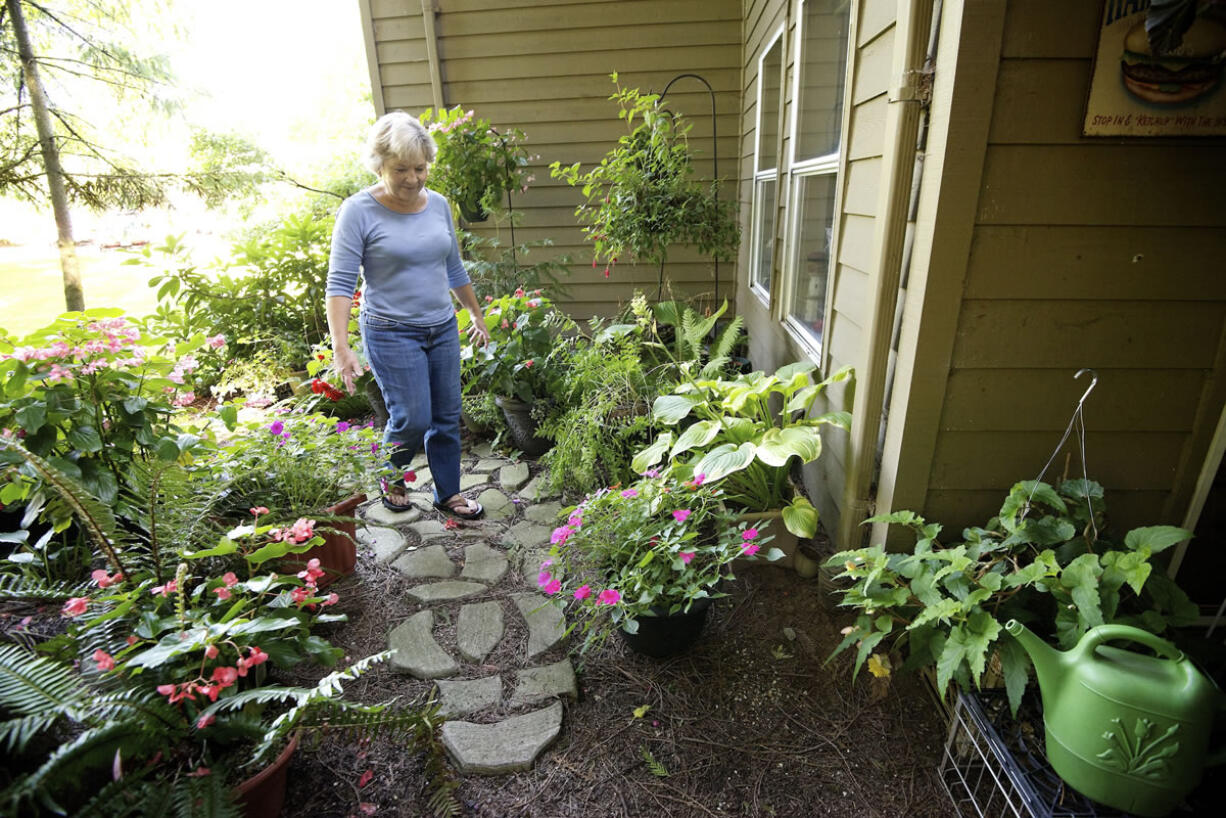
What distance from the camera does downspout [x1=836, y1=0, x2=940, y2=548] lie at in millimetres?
1290

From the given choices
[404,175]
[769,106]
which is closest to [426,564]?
[404,175]

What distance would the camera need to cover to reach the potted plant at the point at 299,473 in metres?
1.73

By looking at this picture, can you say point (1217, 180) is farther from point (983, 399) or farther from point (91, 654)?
point (91, 654)

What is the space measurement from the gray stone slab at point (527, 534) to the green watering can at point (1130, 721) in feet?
5.45

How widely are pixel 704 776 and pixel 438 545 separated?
4.39 feet

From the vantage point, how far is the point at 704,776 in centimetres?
135

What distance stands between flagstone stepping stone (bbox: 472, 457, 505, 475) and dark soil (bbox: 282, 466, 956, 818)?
4.03 ft

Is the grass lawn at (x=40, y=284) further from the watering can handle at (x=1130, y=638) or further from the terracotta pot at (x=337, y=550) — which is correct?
the watering can handle at (x=1130, y=638)

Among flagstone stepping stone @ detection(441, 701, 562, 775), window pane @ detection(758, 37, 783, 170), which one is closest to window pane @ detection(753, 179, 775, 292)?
window pane @ detection(758, 37, 783, 170)

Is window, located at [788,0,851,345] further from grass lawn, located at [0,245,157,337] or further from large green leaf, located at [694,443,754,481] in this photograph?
grass lawn, located at [0,245,157,337]

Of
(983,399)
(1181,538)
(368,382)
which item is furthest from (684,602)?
(368,382)

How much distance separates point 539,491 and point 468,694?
3.72 ft

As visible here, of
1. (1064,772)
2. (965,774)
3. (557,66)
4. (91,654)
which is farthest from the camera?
(557,66)

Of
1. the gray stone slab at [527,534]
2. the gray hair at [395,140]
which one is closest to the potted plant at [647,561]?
the gray stone slab at [527,534]
